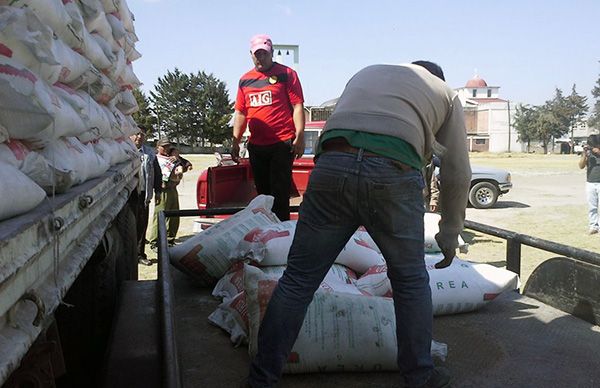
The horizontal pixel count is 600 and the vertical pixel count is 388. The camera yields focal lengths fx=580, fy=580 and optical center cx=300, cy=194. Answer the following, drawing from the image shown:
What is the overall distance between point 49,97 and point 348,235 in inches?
41.7

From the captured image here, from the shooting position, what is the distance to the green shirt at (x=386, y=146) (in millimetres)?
1938

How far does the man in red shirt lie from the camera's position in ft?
13.6

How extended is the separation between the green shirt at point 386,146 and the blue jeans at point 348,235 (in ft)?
0.10

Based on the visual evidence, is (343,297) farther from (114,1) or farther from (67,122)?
(114,1)

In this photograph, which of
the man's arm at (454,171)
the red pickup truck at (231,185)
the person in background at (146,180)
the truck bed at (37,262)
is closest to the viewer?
the truck bed at (37,262)

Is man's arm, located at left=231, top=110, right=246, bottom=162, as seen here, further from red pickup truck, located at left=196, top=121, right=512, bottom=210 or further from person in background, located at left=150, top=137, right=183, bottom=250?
person in background, located at left=150, top=137, right=183, bottom=250

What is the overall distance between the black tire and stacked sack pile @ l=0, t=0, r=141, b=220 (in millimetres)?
11147

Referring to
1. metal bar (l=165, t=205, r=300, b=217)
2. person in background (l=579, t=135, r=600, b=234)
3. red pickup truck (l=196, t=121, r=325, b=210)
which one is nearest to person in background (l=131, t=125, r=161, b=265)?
red pickup truck (l=196, t=121, r=325, b=210)

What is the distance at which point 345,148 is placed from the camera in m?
2.02

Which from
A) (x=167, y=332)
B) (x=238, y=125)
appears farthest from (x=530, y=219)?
(x=167, y=332)

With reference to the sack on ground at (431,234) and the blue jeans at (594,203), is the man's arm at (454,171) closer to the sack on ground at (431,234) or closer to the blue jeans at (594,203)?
the sack on ground at (431,234)

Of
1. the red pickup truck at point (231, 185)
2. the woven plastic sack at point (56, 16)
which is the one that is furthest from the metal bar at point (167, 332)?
the red pickup truck at point (231, 185)

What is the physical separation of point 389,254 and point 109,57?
6.45ft

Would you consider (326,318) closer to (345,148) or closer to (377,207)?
(377,207)
